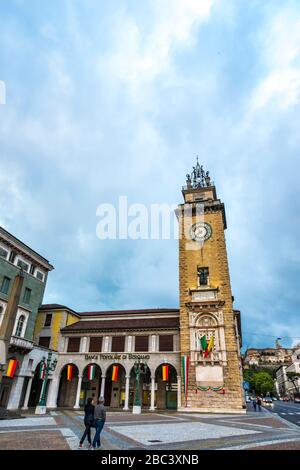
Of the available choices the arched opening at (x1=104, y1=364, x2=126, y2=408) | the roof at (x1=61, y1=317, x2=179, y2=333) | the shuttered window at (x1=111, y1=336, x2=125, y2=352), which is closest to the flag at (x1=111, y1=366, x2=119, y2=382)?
the arched opening at (x1=104, y1=364, x2=126, y2=408)

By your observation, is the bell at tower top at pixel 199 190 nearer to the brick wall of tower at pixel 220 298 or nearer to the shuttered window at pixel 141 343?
the brick wall of tower at pixel 220 298

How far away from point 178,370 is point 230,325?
8.26 metres

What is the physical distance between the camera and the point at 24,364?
33.9 meters

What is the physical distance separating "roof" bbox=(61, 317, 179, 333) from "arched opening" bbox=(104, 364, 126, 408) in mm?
4961

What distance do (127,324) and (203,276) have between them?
12.2 metres

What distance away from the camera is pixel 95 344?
131 feet

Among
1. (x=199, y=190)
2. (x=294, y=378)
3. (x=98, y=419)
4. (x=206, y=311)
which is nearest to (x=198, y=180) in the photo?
(x=199, y=190)

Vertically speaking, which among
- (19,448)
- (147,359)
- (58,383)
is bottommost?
(19,448)

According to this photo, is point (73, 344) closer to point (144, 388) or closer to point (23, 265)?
point (144, 388)
